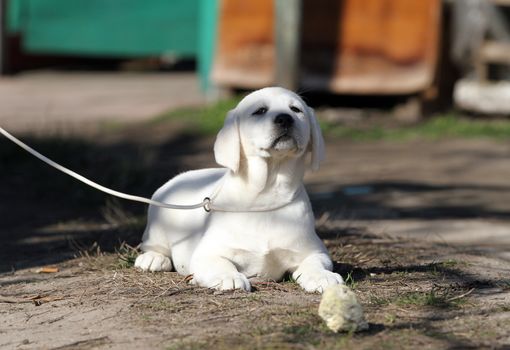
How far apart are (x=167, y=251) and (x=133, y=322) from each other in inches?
43.4

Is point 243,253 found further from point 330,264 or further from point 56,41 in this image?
point 56,41

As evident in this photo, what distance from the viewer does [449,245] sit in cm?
595

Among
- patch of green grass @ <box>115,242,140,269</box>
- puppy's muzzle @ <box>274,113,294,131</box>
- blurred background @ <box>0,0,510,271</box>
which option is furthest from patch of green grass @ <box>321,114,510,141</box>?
puppy's muzzle @ <box>274,113,294,131</box>

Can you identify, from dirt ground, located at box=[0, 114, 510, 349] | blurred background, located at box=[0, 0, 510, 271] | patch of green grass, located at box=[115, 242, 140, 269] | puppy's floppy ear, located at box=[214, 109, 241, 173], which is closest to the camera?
dirt ground, located at box=[0, 114, 510, 349]

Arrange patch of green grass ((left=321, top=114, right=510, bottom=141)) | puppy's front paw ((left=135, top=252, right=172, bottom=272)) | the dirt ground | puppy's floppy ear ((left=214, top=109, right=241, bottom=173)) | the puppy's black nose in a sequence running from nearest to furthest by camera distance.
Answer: the dirt ground → the puppy's black nose → puppy's floppy ear ((left=214, top=109, right=241, bottom=173)) → puppy's front paw ((left=135, top=252, right=172, bottom=272)) → patch of green grass ((left=321, top=114, right=510, bottom=141))

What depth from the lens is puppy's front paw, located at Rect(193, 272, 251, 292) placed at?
14.3 ft

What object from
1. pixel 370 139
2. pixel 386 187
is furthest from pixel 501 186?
pixel 370 139

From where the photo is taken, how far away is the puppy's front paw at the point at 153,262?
4977mm

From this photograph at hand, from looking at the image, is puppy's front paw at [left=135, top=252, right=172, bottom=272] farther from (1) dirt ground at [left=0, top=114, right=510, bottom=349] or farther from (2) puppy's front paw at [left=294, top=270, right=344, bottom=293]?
(2) puppy's front paw at [left=294, top=270, right=344, bottom=293]

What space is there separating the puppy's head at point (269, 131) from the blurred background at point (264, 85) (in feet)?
4.93

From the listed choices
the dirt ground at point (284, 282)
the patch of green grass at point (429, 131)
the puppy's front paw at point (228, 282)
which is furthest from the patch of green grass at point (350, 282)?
the patch of green grass at point (429, 131)

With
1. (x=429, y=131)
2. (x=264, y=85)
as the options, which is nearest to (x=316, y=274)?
(x=429, y=131)

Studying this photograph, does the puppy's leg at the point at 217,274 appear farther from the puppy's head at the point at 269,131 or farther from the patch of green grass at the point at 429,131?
the patch of green grass at the point at 429,131

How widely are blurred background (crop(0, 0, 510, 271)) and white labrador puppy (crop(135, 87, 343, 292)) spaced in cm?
137
